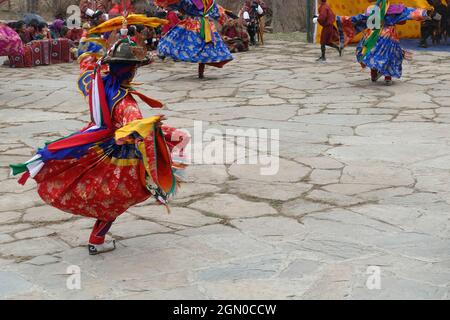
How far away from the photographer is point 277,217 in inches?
236

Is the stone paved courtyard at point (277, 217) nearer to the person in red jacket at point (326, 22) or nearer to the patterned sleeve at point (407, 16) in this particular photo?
the patterned sleeve at point (407, 16)

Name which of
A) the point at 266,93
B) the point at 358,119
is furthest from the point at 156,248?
the point at 266,93

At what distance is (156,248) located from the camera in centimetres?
538

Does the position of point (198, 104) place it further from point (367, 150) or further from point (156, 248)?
point (156, 248)

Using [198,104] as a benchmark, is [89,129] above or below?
above

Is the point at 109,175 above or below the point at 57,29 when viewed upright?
below

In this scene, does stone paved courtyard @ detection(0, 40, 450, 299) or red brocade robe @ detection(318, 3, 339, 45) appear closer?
stone paved courtyard @ detection(0, 40, 450, 299)

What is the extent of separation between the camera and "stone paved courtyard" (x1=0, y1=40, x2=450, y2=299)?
15.5ft

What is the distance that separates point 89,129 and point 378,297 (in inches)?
81.7
